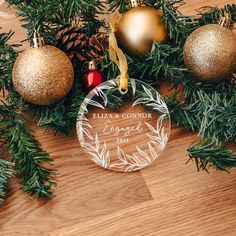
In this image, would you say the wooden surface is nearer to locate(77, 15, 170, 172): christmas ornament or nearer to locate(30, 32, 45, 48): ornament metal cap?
locate(77, 15, 170, 172): christmas ornament

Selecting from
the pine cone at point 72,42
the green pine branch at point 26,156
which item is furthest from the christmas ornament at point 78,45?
the green pine branch at point 26,156

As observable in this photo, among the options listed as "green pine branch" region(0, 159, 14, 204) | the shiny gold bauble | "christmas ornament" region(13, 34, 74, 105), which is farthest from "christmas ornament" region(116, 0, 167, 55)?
"green pine branch" region(0, 159, 14, 204)

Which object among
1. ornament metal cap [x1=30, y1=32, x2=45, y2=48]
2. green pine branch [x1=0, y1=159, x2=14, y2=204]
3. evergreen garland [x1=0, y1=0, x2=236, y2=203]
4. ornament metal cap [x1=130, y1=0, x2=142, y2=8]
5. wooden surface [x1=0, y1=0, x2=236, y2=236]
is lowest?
wooden surface [x1=0, y1=0, x2=236, y2=236]

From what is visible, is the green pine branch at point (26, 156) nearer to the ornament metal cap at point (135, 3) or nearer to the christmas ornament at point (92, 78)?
the christmas ornament at point (92, 78)

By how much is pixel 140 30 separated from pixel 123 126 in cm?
16

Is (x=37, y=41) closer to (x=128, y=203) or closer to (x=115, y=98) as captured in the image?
(x=115, y=98)

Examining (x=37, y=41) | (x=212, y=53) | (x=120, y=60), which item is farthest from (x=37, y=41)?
(x=212, y=53)

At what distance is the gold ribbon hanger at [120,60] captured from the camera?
624mm

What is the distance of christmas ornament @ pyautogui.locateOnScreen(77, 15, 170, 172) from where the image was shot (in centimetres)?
61

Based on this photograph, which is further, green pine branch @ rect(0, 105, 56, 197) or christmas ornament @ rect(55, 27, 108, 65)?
christmas ornament @ rect(55, 27, 108, 65)

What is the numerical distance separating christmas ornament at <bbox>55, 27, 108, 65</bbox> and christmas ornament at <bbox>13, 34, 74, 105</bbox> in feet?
0.19

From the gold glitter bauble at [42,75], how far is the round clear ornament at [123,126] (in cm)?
5

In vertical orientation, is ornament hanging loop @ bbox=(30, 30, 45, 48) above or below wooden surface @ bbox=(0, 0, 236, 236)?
above

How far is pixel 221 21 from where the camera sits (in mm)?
666
